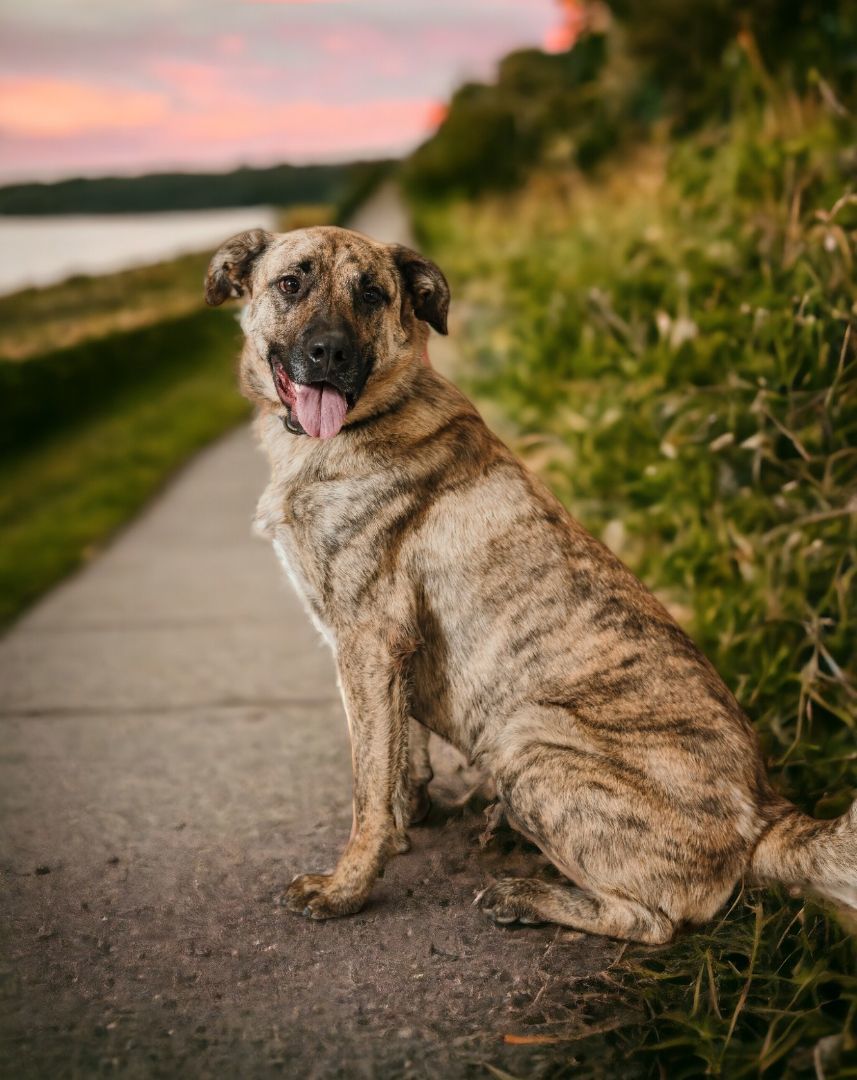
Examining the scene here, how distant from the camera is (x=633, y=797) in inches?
109

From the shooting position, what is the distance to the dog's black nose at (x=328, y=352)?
3084mm

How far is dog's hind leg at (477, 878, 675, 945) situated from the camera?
9.11 feet

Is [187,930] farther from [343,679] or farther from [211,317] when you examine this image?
[211,317]

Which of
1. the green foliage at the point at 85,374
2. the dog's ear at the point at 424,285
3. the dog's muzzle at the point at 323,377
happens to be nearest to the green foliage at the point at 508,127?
the green foliage at the point at 85,374

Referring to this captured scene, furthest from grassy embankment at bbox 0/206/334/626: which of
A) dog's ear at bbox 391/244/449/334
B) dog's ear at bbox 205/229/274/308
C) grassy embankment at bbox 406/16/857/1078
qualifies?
dog's ear at bbox 391/244/449/334

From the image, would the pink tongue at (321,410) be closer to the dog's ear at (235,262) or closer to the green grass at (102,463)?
the dog's ear at (235,262)

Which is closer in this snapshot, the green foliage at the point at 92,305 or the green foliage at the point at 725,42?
the green foliage at the point at 725,42

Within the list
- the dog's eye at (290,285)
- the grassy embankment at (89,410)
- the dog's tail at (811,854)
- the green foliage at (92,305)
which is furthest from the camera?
the green foliage at (92,305)

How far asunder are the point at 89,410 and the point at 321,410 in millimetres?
8262

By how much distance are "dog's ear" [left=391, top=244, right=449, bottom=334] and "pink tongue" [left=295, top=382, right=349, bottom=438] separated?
0.53m

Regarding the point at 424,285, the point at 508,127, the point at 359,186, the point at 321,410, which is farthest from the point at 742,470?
the point at 359,186

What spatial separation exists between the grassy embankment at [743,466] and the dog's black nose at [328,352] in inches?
76.0

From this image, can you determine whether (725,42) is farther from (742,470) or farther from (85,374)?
(85,374)

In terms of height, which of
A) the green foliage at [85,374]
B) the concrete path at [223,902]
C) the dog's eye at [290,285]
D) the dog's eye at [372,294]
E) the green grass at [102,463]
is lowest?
the concrete path at [223,902]
